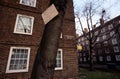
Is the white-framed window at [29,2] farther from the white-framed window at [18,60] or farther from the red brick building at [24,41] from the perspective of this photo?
the white-framed window at [18,60]

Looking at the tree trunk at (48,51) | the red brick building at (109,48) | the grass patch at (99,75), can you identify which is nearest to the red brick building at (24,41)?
the grass patch at (99,75)

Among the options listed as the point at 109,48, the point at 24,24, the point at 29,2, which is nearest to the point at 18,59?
the point at 24,24

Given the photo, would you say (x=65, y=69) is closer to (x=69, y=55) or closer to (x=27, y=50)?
(x=69, y=55)

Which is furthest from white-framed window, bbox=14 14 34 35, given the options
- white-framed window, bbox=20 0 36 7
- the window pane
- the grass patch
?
the grass patch

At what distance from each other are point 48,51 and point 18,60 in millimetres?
6867

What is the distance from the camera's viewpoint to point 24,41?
27.4 ft

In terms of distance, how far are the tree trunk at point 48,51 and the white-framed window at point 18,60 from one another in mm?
6627

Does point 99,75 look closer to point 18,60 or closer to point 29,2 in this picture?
point 18,60

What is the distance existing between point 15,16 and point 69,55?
19.6ft

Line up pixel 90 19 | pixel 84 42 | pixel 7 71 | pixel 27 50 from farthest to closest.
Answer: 1. pixel 84 42
2. pixel 90 19
3. pixel 27 50
4. pixel 7 71

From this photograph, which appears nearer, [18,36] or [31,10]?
[18,36]

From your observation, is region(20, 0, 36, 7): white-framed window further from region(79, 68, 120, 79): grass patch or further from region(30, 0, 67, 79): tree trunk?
region(79, 68, 120, 79): grass patch

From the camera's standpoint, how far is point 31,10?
9.53 meters

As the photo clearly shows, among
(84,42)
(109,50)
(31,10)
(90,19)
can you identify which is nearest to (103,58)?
(109,50)
